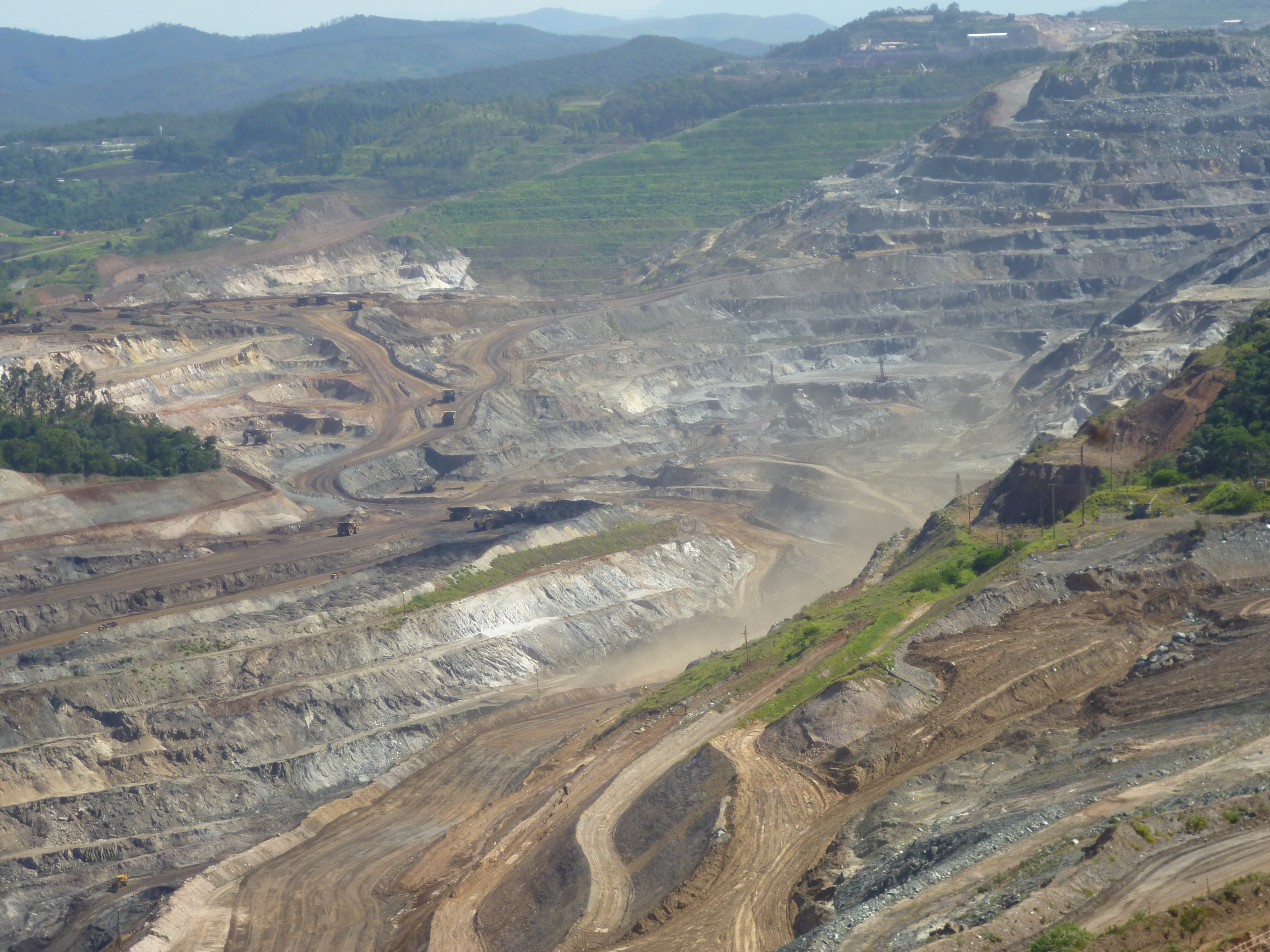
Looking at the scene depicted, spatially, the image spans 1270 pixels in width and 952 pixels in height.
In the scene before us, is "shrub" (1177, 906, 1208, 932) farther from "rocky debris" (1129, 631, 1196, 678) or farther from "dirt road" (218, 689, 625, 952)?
"dirt road" (218, 689, 625, 952)

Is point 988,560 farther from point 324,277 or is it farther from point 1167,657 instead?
point 324,277

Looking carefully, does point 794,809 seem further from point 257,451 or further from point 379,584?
point 257,451

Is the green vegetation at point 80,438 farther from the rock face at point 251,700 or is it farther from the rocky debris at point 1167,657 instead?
the rocky debris at point 1167,657

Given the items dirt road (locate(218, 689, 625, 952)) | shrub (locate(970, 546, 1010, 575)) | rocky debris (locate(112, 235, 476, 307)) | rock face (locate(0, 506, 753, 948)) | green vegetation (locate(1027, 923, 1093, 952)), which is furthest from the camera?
rocky debris (locate(112, 235, 476, 307))

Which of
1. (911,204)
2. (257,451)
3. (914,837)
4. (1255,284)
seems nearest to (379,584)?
(257,451)

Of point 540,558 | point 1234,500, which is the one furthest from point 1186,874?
point 540,558

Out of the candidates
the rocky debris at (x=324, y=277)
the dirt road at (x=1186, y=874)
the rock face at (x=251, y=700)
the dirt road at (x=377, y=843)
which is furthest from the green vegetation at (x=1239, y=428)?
the rocky debris at (x=324, y=277)

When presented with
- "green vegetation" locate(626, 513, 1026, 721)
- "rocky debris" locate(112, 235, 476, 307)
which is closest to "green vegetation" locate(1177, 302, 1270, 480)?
"green vegetation" locate(626, 513, 1026, 721)
